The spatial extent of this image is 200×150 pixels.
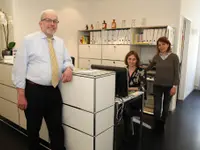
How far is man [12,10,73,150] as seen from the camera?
1.77m

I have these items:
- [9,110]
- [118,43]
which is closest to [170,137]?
[118,43]

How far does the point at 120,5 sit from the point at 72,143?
141 inches

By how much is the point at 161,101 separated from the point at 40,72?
2.19 metres

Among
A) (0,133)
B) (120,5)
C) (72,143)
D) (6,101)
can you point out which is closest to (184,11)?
(120,5)

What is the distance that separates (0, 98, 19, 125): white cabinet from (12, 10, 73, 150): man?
3.61 ft

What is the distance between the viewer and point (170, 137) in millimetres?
2775

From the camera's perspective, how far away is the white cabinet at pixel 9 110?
112 inches

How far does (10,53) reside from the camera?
3.26m

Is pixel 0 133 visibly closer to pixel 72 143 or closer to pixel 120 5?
pixel 72 143

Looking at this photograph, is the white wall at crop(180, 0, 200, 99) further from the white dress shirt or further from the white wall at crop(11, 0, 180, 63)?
the white dress shirt

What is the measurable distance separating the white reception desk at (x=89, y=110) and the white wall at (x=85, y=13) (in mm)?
2376

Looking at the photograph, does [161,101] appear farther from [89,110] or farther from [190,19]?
[190,19]

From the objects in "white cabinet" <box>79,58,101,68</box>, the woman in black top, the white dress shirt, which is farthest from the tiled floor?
"white cabinet" <box>79,58,101,68</box>

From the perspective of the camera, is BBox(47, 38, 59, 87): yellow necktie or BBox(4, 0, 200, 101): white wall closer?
BBox(47, 38, 59, 87): yellow necktie
